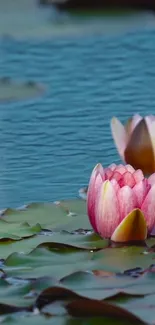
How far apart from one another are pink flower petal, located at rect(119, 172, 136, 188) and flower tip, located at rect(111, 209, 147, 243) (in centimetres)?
9

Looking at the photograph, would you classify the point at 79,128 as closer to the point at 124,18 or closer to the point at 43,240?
the point at 43,240

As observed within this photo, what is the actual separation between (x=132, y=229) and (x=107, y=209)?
0.20 feet

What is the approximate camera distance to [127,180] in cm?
195

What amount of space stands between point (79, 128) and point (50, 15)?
199 cm

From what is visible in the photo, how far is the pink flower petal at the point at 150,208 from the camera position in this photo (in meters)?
1.92

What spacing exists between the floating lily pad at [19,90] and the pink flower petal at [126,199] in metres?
1.43

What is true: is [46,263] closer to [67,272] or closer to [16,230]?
[67,272]

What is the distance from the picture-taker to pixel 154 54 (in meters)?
3.77

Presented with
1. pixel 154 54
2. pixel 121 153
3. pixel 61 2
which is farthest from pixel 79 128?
pixel 61 2

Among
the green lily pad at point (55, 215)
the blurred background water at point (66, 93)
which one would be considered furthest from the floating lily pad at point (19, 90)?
the green lily pad at point (55, 215)

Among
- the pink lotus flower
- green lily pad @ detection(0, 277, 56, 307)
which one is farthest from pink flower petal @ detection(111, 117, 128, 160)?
green lily pad @ detection(0, 277, 56, 307)

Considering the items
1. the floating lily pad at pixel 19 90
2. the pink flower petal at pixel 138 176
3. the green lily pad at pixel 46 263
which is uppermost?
the pink flower petal at pixel 138 176

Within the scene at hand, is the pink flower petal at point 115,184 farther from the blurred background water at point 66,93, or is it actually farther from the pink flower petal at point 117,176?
the blurred background water at point 66,93

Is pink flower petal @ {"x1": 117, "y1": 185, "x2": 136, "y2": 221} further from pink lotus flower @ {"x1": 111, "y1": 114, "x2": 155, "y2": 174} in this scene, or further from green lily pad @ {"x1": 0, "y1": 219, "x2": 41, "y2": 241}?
pink lotus flower @ {"x1": 111, "y1": 114, "x2": 155, "y2": 174}
